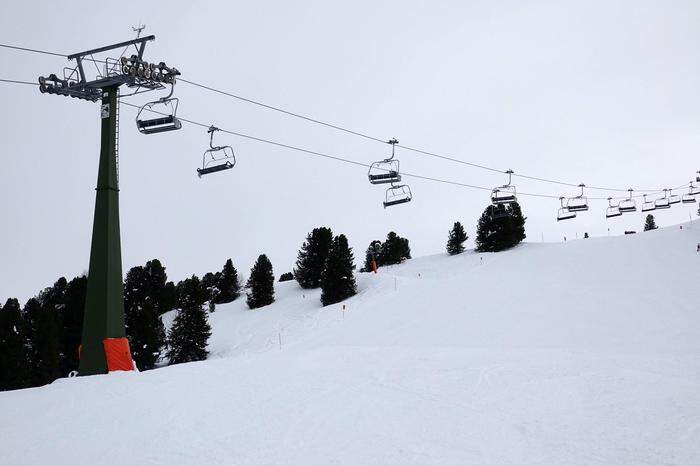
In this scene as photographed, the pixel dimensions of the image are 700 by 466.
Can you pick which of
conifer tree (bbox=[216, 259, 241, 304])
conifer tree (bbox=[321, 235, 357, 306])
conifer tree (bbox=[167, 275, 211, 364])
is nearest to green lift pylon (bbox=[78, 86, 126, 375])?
conifer tree (bbox=[167, 275, 211, 364])

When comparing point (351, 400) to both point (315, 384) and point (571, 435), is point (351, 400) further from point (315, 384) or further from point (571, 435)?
point (571, 435)

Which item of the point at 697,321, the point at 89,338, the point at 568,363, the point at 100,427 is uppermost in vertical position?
the point at 89,338

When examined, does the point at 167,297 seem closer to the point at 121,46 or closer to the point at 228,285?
the point at 228,285

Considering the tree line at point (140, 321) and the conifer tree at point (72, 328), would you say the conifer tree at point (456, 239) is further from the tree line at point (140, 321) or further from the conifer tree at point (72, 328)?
the conifer tree at point (72, 328)

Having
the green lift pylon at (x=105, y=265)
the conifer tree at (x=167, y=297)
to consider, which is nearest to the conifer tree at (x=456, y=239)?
the conifer tree at (x=167, y=297)

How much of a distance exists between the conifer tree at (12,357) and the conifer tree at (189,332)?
379 inches

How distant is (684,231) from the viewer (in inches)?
2127

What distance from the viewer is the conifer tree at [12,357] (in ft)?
107

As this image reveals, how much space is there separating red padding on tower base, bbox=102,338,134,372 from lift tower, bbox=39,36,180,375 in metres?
0.18

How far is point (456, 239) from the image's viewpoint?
70312mm

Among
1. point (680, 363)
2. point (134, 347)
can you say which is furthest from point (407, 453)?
point (134, 347)

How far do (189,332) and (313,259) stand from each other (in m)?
22.3

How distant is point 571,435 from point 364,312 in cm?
2765

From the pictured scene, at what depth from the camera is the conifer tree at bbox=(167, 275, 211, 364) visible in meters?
38.4
